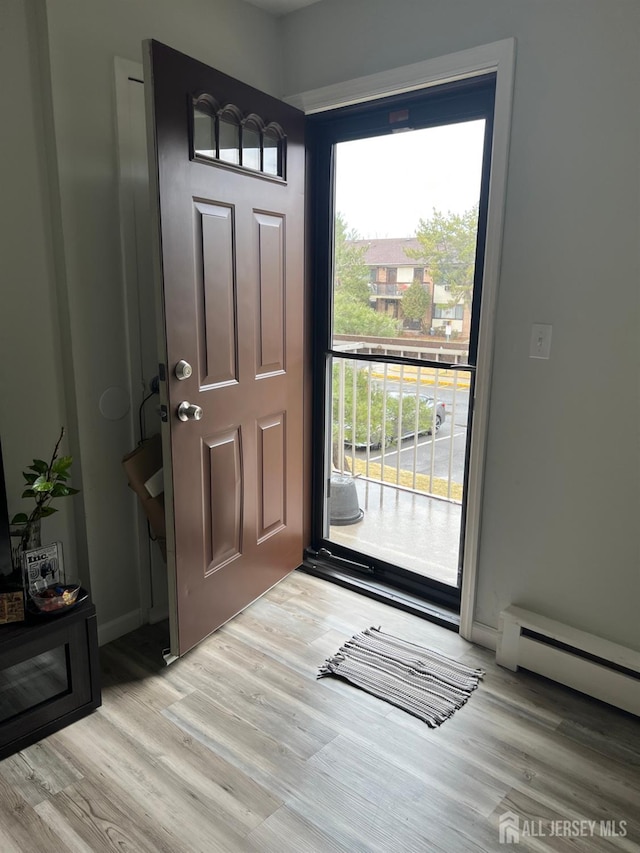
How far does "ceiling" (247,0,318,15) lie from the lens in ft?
7.77

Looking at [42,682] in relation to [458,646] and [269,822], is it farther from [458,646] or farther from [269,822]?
[458,646]

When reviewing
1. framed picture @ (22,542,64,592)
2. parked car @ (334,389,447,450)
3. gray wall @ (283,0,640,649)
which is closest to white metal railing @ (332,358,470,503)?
parked car @ (334,389,447,450)

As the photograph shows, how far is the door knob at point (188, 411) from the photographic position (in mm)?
1999

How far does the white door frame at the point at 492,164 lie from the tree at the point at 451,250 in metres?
0.28

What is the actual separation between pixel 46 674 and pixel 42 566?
13.8 inches

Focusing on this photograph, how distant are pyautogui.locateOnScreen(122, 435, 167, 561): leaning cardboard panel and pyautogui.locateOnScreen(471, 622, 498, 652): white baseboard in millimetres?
1249

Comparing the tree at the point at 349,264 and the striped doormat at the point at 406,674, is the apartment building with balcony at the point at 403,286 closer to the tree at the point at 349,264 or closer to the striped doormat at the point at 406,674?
the tree at the point at 349,264

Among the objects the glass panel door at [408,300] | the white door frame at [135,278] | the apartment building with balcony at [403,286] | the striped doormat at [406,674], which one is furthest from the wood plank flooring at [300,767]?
the apartment building with balcony at [403,286]

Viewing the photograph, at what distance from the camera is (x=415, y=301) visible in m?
2.54

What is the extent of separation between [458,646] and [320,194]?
2.00m

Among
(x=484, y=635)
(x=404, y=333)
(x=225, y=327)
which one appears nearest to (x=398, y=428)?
(x=404, y=333)

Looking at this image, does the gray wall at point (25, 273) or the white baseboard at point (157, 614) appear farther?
the white baseboard at point (157, 614)

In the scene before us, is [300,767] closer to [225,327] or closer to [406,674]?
[406,674]

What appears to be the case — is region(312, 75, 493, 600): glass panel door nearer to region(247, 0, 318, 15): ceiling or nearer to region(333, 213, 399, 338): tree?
region(333, 213, 399, 338): tree
